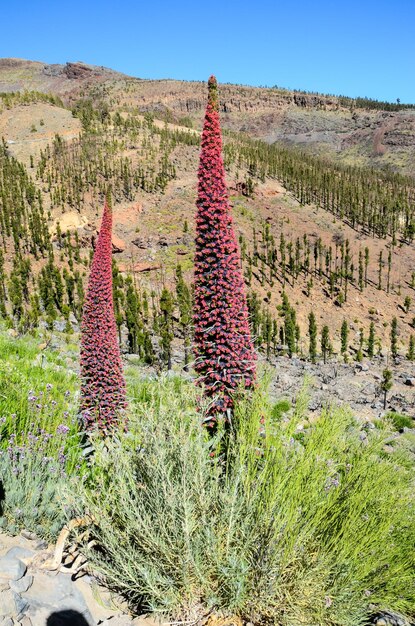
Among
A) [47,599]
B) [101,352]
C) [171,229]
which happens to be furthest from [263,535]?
[171,229]

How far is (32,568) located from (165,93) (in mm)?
140917

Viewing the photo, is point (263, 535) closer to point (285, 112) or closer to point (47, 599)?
point (47, 599)

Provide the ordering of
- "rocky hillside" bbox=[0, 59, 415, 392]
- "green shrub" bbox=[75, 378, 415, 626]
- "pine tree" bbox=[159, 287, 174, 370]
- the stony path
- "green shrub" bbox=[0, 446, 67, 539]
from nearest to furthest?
the stony path < "green shrub" bbox=[75, 378, 415, 626] < "green shrub" bbox=[0, 446, 67, 539] < "pine tree" bbox=[159, 287, 174, 370] < "rocky hillside" bbox=[0, 59, 415, 392]

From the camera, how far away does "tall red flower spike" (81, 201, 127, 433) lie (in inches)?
205

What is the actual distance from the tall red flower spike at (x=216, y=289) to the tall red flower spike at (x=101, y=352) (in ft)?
3.90

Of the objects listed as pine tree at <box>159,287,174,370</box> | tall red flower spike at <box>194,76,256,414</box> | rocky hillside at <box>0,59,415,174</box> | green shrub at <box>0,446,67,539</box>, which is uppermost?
rocky hillside at <box>0,59,415,174</box>

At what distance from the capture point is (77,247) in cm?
2967

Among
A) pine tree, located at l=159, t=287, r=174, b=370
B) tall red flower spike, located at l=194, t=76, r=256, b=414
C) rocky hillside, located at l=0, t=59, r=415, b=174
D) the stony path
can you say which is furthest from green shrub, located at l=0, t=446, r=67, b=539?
rocky hillside, located at l=0, t=59, r=415, b=174

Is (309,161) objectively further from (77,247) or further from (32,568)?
(32,568)

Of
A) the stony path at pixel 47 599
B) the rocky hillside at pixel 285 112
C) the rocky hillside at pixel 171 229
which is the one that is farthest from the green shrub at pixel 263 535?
the rocky hillside at pixel 285 112

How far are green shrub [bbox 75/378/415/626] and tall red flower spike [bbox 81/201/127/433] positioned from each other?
2126mm

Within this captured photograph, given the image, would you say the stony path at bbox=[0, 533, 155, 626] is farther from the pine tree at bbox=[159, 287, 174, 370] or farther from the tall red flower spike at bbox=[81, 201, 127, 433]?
the pine tree at bbox=[159, 287, 174, 370]

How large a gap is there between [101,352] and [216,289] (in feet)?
5.36

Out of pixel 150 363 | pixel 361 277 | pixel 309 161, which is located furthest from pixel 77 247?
pixel 309 161
